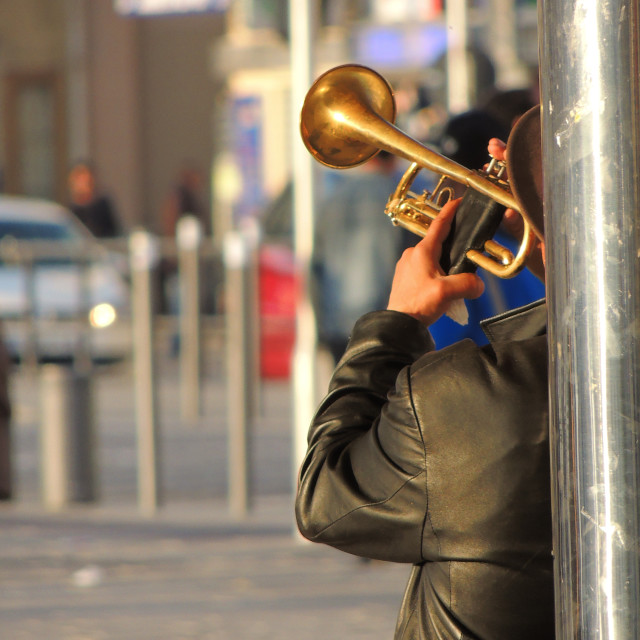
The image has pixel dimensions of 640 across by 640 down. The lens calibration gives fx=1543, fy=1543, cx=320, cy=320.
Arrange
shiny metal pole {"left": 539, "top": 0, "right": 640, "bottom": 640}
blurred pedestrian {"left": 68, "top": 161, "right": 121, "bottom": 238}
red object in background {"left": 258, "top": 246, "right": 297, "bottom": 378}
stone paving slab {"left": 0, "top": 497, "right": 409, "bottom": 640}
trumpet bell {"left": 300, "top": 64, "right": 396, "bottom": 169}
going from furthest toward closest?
blurred pedestrian {"left": 68, "top": 161, "right": 121, "bottom": 238}
red object in background {"left": 258, "top": 246, "right": 297, "bottom": 378}
stone paving slab {"left": 0, "top": 497, "right": 409, "bottom": 640}
trumpet bell {"left": 300, "top": 64, "right": 396, "bottom": 169}
shiny metal pole {"left": 539, "top": 0, "right": 640, "bottom": 640}

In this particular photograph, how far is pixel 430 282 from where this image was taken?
2.22 metres

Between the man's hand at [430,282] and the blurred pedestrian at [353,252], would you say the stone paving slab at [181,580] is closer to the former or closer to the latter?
the blurred pedestrian at [353,252]

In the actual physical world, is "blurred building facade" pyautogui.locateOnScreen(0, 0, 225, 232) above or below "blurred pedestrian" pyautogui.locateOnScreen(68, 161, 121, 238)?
above

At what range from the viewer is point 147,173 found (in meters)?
27.5

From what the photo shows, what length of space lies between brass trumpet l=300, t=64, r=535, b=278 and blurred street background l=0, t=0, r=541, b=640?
143 cm

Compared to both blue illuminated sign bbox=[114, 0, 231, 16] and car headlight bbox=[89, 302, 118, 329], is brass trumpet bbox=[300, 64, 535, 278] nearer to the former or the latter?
car headlight bbox=[89, 302, 118, 329]

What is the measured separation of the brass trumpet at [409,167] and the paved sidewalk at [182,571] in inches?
109

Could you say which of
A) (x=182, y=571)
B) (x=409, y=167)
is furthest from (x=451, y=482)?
(x=182, y=571)

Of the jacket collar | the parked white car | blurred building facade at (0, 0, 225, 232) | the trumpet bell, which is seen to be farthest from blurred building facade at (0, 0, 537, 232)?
the jacket collar

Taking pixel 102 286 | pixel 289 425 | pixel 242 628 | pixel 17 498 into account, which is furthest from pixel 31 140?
pixel 242 628

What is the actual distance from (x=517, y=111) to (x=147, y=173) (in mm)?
23114

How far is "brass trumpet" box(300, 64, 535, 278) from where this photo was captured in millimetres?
2227

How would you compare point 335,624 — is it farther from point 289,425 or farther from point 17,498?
point 289,425

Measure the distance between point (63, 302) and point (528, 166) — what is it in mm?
10674
